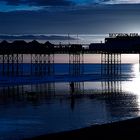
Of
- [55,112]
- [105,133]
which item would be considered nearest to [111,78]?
[55,112]

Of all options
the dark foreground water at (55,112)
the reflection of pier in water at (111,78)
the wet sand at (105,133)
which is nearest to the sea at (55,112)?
the dark foreground water at (55,112)

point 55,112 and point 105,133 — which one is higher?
point 105,133

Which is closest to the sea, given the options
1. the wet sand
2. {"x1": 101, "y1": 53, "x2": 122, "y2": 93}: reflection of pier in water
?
the wet sand

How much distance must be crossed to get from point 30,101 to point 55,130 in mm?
12618

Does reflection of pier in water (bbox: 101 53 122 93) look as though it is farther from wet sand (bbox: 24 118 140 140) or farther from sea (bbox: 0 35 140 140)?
wet sand (bbox: 24 118 140 140)

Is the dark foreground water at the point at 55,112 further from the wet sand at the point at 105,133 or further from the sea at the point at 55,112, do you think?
the wet sand at the point at 105,133

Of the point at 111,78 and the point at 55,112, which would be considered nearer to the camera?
the point at 55,112

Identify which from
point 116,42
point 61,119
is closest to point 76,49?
point 116,42

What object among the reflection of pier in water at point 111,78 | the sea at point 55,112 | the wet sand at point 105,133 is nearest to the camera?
the wet sand at point 105,133

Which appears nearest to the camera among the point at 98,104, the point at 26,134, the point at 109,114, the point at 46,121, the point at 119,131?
the point at 119,131

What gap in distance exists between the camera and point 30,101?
3388 cm

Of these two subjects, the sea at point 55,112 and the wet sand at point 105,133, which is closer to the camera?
the wet sand at point 105,133

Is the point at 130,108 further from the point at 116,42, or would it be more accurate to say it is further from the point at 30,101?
the point at 116,42

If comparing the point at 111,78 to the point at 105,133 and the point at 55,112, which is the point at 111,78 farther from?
the point at 105,133
